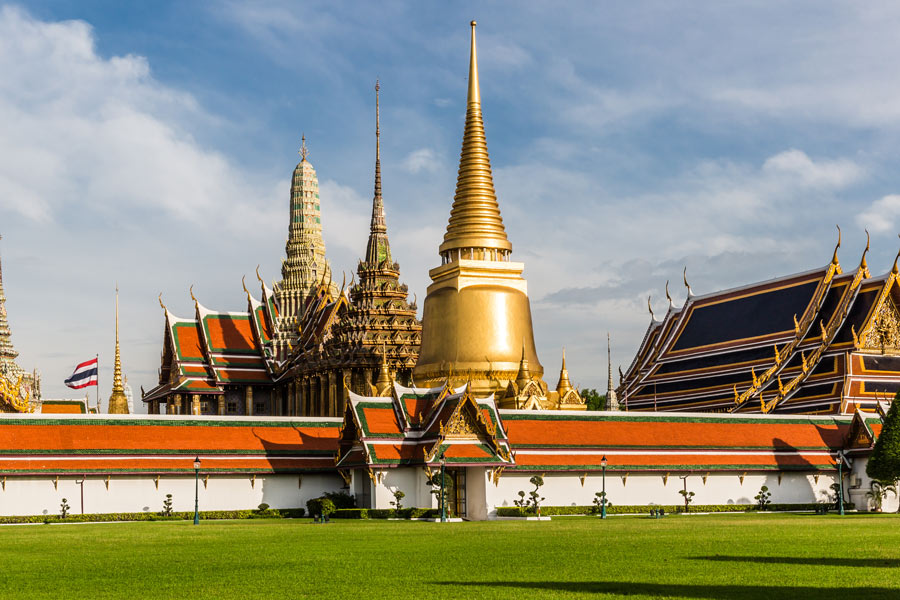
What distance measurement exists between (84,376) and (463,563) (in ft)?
185

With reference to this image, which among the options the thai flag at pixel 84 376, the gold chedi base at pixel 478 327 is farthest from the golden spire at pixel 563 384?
the thai flag at pixel 84 376

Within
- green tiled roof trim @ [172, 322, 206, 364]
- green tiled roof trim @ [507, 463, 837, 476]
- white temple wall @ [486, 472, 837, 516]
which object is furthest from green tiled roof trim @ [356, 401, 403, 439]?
green tiled roof trim @ [172, 322, 206, 364]

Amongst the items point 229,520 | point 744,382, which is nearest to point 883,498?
point 744,382

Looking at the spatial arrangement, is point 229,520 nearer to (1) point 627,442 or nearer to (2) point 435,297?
(1) point 627,442

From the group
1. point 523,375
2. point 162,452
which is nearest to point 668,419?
point 523,375

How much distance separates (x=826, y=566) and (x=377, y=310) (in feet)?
194

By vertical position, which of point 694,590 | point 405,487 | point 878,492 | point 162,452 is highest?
point 162,452

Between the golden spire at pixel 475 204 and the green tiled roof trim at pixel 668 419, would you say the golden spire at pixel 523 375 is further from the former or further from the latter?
the green tiled roof trim at pixel 668 419

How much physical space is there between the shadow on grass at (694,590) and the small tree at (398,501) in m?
23.2

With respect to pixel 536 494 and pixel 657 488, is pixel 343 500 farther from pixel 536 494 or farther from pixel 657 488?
pixel 657 488

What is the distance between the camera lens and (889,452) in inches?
1708

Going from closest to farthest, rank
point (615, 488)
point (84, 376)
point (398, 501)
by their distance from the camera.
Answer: point (398, 501) < point (615, 488) < point (84, 376)

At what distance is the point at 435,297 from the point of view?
62.7 m

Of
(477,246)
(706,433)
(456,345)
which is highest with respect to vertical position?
(477,246)
